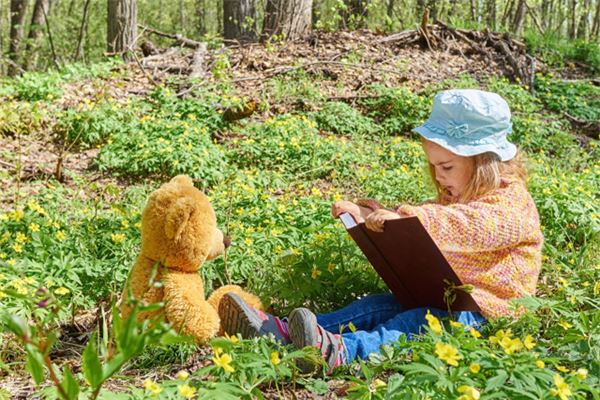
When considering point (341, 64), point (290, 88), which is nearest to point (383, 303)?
point (290, 88)

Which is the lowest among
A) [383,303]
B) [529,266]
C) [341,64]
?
[383,303]

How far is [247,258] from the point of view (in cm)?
321

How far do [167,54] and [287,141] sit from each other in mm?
3221

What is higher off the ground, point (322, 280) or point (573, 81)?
point (573, 81)

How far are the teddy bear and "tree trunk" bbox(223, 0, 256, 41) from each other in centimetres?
747

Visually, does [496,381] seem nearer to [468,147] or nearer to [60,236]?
[468,147]

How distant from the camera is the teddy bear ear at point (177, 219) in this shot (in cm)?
244

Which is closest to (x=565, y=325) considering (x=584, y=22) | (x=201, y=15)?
(x=584, y=22)

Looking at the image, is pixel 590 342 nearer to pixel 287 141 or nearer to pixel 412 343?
pixel 412 343

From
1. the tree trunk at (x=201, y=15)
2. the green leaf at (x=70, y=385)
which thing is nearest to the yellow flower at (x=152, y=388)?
the green leaf at (x=70, y=385)

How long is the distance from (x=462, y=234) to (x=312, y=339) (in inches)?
29.3

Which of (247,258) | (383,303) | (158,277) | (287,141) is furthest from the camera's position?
(287,141)

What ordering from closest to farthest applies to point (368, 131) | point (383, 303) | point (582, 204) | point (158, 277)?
point (158, 277)
point (383, 303)
point (582, 204)
point (368, 131)

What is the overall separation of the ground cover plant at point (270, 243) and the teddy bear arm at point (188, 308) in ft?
0.23
